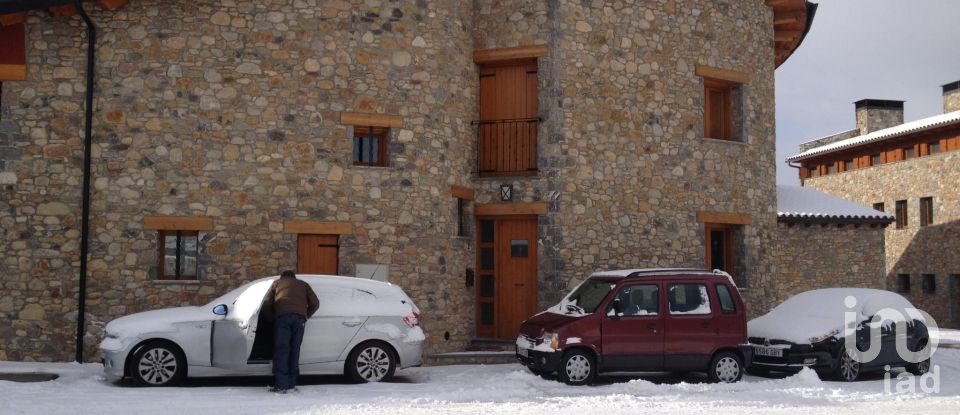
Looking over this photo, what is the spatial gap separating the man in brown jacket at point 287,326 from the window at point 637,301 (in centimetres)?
390

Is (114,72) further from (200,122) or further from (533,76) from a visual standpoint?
(533,76)

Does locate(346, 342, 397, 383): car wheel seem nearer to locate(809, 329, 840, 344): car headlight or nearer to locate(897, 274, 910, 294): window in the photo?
locate(809, 329, 840, 344): car headlight

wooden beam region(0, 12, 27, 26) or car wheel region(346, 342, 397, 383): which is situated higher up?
wooden beam region(0, 12, 27, 26)

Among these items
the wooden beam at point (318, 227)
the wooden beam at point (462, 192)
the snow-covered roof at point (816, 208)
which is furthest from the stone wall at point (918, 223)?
the wooden beam at point (318, 227)

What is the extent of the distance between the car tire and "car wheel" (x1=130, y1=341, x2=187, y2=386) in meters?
6.71

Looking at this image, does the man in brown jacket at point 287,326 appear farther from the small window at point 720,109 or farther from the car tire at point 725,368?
the small window at point 720,109

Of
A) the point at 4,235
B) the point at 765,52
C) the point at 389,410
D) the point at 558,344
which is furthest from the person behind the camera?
the point at 765,52

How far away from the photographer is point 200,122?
13.5m

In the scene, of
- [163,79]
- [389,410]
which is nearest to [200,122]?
[163,79]

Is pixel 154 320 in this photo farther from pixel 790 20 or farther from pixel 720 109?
pixel 790 20

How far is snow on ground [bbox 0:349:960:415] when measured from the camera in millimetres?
9164

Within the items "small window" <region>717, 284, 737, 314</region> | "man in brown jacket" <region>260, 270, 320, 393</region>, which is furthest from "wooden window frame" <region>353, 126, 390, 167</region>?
"small window" <region>717, 284, 737, 314</region>

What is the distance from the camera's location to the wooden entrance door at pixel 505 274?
15.3m

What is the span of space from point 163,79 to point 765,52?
35.8 feet
